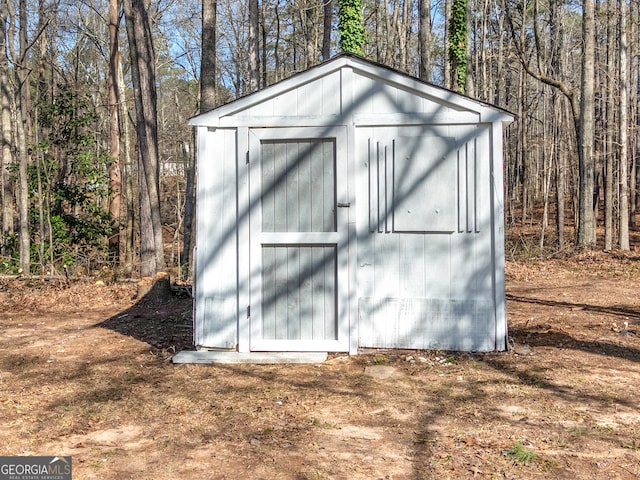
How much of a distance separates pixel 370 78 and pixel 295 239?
1.79 meters

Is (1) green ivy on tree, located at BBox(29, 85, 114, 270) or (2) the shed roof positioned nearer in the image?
(2) the shed roof

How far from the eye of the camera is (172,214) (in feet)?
96.7

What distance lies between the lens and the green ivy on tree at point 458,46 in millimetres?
17906

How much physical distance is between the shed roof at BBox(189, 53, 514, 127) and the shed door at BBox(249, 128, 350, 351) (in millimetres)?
362

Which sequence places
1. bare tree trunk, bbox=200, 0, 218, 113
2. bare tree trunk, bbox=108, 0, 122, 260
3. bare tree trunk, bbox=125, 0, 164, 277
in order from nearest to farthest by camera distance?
1. bare tree trunk, bbox=200, 0, 218, 113
2. bare tree trunk, bbox=125, 0, 164, 277
3. bare tree trunk, bbox=108, 0, 122, 260

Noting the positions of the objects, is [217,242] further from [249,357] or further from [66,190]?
[66,190]

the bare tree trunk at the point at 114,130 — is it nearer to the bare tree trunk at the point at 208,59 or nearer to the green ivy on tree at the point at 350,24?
the bare tree trunk at the point at 208,59

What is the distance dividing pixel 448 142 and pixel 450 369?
222 cm

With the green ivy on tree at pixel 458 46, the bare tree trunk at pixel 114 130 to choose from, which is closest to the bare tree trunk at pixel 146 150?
the bare tree trunk at pixel 114 130

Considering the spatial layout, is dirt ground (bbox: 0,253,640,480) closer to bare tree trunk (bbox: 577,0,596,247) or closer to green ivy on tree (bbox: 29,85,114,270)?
green ivy on tree (bbox: 29,85,114,270)

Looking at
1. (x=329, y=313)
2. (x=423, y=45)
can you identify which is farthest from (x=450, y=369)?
(x=423, y=45)

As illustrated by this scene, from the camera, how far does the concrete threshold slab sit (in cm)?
588

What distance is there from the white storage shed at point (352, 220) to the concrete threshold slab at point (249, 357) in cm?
10

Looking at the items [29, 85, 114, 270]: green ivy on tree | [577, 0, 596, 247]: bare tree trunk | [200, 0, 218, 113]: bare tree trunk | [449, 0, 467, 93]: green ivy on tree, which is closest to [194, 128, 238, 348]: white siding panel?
[200, 0, 218, 113]: bare tree trunk
